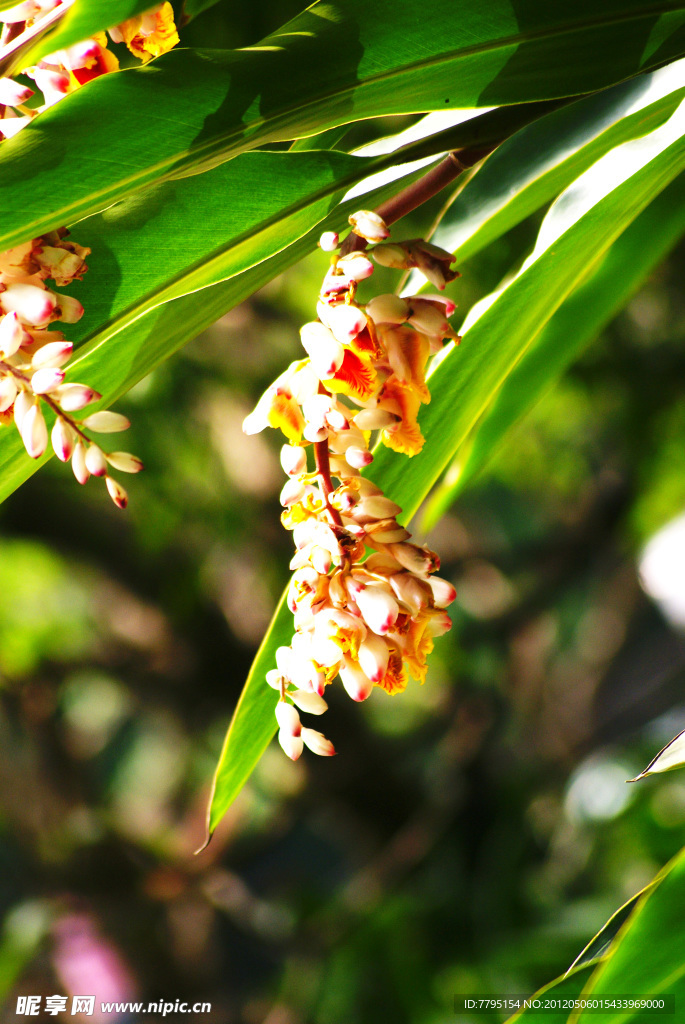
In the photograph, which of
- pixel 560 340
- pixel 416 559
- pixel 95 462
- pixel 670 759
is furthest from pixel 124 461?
pixel 560 340

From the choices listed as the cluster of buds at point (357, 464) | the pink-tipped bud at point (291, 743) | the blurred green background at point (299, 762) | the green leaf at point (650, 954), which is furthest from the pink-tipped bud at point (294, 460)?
the blurred green background at point (299, 762)

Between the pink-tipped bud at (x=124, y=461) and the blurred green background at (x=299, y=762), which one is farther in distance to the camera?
the blurred green background at (x=299, y=762)

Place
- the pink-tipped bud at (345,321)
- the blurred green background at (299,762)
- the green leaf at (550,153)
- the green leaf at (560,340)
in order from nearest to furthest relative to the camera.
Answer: the pink-tipped bud at (345,321) < the green leaf at (550,153) < the green leaf at (560,340) < the blurred green background at (299,762)

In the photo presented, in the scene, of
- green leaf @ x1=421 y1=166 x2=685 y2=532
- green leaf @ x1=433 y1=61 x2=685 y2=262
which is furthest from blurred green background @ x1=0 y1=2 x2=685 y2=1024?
green leaf @ x1=433 y1=61 x2=685 y2=262

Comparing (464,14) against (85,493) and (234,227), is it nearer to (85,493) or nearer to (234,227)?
(234,227)

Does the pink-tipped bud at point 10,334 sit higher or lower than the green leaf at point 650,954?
higher

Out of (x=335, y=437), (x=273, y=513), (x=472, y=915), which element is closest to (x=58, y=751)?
(x=273, y=513)

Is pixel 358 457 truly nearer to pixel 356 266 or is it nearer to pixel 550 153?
pixel 356 266

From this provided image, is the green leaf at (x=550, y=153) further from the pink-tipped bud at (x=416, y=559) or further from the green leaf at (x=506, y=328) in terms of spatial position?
the pink-tipped bud at (x=416, y=559)
